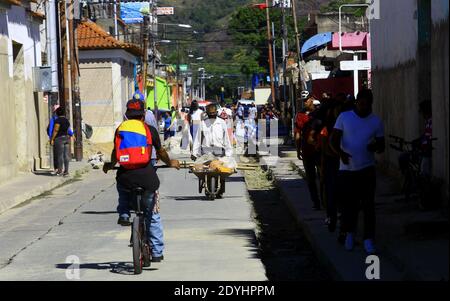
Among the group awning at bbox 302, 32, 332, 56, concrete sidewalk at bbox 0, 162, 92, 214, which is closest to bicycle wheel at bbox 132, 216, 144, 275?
concrete sidewalk at bbox 0, 162, 92, 214

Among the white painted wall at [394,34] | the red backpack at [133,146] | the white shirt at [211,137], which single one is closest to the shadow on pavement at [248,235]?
the red backpack at [133,146]

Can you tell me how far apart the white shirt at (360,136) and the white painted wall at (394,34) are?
22.3ft

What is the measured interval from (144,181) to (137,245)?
69cm

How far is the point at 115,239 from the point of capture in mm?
15070

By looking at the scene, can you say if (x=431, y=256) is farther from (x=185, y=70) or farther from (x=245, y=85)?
(x=245, y=85)

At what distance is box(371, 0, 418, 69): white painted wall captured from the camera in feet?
62.7

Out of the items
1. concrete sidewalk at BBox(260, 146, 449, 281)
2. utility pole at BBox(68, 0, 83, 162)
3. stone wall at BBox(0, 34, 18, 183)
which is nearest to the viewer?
concrete sidewalk at BBox(260, 146, 449, 281)

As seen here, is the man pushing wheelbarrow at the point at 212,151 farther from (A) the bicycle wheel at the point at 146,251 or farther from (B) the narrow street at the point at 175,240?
(A) the bicycle wheel at the point at 146,251

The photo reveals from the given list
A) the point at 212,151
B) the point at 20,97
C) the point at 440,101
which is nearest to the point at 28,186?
the point at 20,97

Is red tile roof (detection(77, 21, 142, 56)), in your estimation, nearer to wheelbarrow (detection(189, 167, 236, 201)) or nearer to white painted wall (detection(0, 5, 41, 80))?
white painted wall (detection(0, 5, 41, 80))

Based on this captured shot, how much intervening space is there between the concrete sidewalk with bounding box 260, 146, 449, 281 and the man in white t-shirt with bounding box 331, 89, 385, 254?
43 cm

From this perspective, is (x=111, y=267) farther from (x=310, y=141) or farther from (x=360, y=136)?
(x=310, y=141)

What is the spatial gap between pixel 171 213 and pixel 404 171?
167 inches

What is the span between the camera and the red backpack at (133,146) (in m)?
11.5
